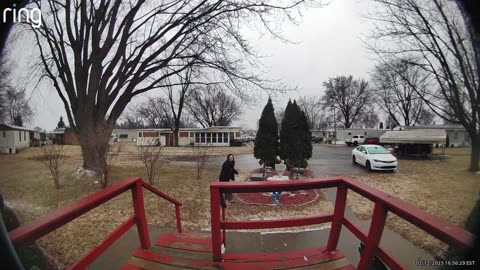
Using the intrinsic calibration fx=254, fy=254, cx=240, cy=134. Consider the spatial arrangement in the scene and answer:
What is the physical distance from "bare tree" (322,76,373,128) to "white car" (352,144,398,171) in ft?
152

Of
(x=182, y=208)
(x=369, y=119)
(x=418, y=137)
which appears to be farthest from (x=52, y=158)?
(x=369, y=119)

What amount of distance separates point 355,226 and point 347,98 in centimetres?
6751

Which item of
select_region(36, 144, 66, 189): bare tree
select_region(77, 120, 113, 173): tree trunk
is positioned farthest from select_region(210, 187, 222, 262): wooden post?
select_region(36, 144, 66, 189): bare tree

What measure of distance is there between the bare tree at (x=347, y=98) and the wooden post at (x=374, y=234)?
2446 inches

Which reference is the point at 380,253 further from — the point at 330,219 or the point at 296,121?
the point at 296,121

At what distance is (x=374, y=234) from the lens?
7.25ft

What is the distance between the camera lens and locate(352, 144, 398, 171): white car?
A: 569 inches

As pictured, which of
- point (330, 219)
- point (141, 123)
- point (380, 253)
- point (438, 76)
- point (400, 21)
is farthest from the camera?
point (141, 123)

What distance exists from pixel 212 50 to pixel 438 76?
9988mm

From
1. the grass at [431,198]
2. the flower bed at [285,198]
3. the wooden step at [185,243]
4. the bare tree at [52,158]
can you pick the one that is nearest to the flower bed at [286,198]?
the flower bed at [285,198]

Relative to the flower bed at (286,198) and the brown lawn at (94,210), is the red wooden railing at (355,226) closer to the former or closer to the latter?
the brown lawn at (94,210)

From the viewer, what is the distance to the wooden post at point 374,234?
214 cm

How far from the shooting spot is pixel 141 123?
84.4 m

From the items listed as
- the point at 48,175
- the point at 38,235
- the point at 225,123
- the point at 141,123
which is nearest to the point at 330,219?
the point at 38,235
